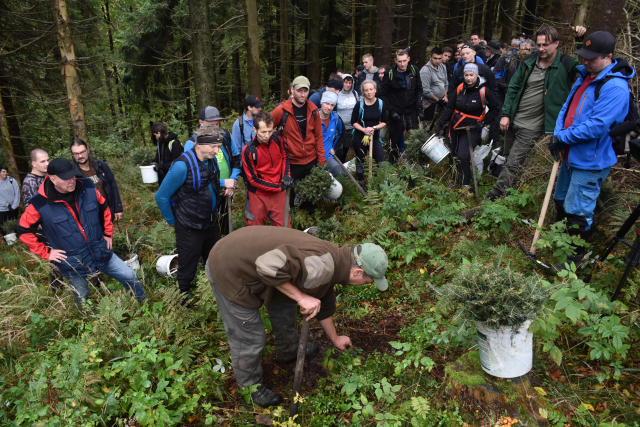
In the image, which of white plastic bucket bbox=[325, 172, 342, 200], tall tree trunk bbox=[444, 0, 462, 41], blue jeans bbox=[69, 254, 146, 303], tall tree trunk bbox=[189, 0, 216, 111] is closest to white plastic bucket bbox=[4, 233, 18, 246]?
tall tree trunk bbox=[189, 0, 216, 111]

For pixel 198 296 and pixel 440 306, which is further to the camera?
pixel 198 296

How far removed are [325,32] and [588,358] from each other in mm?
18028

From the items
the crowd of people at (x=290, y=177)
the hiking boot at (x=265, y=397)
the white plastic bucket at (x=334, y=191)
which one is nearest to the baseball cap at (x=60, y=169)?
→ the crowd of people at (x=290, y=177)

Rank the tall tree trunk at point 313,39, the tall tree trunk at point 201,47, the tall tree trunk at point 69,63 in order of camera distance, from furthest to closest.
→ the tall tree trunk at point 313,39, the tall tree trunk at point 201,47, the tall tree trunk at point 69,63

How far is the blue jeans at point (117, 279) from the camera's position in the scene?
456cm

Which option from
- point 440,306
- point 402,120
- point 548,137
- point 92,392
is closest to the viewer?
point 92,392

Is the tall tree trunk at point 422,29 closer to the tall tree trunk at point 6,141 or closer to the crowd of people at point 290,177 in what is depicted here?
the crowd of people at point 290,177

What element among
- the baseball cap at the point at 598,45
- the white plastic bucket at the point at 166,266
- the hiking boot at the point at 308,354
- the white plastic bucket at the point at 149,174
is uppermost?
the baseball cap at the point at 598,45

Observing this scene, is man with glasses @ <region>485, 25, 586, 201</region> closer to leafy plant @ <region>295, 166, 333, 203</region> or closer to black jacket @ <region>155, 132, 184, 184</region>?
leafy plant @ <region>295, 166, 333, 203</region>

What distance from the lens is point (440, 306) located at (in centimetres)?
368

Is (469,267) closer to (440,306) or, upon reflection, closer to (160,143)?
(440,306)

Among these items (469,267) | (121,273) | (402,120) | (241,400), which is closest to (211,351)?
(241,400)

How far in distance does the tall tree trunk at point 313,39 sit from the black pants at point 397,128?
714 centimetres

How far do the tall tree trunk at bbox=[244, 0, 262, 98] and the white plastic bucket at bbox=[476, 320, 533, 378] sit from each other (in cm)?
869
